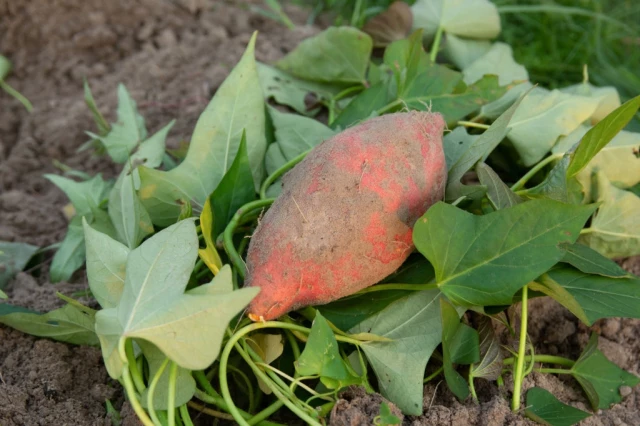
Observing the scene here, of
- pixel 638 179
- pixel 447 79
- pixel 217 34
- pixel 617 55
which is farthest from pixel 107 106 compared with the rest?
pixel 617 55

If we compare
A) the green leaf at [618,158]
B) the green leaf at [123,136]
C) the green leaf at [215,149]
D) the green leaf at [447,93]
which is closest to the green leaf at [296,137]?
the green leaf at [215,149]

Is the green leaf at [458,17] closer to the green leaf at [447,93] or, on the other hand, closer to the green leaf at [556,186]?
the green leaf at [447,93]

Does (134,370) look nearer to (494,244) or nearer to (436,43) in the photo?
(494,244)

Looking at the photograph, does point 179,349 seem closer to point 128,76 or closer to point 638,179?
point 638,179

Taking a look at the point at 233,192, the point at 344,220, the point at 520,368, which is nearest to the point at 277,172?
the point at 233,192

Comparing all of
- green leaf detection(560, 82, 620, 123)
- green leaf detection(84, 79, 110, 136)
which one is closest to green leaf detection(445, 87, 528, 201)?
green leaf detection(560, 82, 620, 123)

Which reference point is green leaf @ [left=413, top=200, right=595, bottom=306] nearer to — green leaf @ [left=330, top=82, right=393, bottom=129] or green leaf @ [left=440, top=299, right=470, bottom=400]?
green leaf @ [left=440, top=299, right=470, bottom=400]
